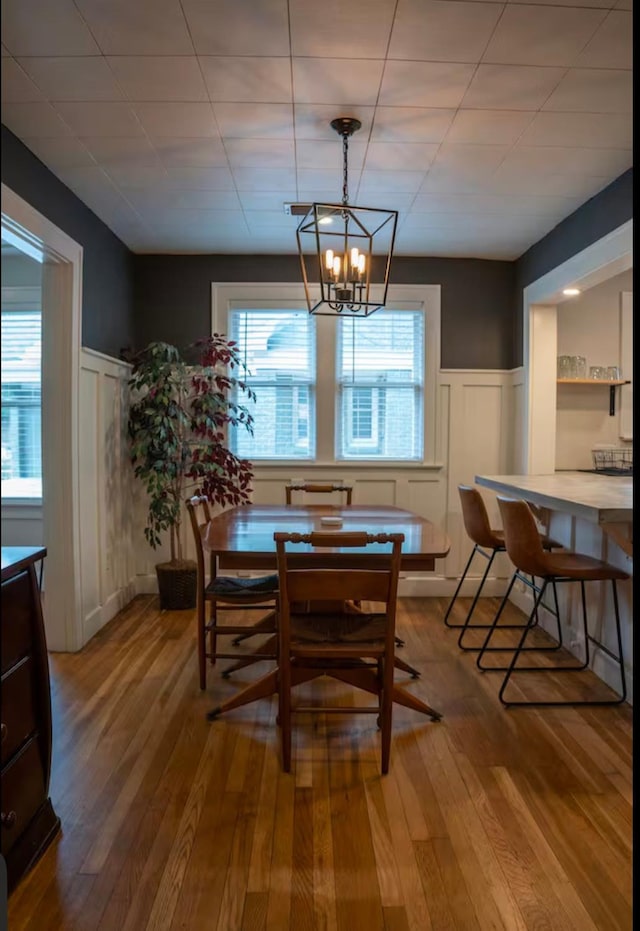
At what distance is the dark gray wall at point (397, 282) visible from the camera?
456 centimetres

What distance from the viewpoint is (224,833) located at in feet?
6.33

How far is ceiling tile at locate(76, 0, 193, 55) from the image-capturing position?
194 cm

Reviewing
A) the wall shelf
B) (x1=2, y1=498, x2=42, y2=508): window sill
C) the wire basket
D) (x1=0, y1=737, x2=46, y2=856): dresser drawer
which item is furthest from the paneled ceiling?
(x1=2, y1=498, x2=42, y2=508): window sill

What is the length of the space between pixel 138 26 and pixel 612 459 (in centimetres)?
383

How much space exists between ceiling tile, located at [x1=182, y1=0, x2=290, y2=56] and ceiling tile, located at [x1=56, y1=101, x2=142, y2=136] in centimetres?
58

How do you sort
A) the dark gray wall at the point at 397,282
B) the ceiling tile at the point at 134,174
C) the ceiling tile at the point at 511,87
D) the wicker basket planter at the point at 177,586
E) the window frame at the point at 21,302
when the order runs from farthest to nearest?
the window frame at the point at 21,302 < the dark gray wall at the point at 397,282 < the wicker basket planter at the point at 177,586 < the ceiling tile at the point at 134,174 < the ceiling tile at the point at 511,87

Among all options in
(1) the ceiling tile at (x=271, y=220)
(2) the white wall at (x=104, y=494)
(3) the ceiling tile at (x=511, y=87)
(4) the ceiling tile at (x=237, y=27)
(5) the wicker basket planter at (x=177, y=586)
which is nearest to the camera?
(4) the ceiling tile at (x=237, y=27)

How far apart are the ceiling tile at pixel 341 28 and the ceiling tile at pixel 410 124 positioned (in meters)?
0.40

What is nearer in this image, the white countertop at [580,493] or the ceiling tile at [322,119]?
the white countertop at [580,493]

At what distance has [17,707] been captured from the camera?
176 cm

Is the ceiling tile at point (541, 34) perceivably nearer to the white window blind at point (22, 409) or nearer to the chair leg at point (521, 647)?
the chair leg at point (521, 647)

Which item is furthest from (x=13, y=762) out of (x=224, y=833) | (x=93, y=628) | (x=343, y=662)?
(x=93, y=628)

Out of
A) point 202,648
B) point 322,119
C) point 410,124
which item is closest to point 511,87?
point 410,124

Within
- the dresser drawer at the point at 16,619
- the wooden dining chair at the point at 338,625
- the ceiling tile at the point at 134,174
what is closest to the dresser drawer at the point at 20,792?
the dresser drawer at the point at 16,619
